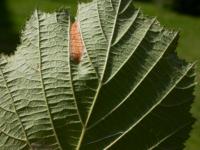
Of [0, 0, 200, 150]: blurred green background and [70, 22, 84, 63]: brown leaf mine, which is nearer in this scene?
[70, 22, 84, 63]: brown leaf mine

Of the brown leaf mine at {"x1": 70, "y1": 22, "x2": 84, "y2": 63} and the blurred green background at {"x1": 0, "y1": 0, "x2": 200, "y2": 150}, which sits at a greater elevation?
the blurred green background at {"x1": 0, "y1": 0, "x2": 200, "y2": 150}

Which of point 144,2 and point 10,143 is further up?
point 144,2

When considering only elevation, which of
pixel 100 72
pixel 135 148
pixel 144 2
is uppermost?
pixel 144 2

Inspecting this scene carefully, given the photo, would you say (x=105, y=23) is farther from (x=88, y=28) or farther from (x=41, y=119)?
(x=41, y=119)

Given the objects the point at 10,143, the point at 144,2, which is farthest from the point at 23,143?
the point at 144,2

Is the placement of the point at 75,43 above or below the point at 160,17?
below
